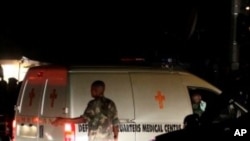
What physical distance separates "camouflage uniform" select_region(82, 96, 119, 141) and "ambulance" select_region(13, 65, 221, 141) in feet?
0.40

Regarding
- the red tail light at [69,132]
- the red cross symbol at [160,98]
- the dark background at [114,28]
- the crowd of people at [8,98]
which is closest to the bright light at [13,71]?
the crowd of people at [8,98]

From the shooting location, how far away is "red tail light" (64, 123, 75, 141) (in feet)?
26.8

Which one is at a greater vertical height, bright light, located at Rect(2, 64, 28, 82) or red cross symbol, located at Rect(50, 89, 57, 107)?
bright light, located at Rect(2, 64, 28, 82)

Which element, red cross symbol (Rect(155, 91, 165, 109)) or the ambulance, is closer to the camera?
the ambulance

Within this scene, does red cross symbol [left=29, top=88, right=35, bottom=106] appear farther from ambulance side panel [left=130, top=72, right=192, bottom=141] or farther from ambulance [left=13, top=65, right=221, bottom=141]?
ambulance side panel [left=130, top=72, right=192, bottom=141]

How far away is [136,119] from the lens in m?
8.59

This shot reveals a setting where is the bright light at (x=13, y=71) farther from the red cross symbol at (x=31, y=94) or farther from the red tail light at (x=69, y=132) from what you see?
the red tail light at (x=69, y=132)

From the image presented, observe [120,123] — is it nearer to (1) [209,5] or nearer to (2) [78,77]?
(2) [78,77]

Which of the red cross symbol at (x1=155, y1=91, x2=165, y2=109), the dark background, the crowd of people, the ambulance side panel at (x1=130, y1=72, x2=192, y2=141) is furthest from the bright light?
the red cross symbol at (x1=155, y1=91, x2=165, y2=109)

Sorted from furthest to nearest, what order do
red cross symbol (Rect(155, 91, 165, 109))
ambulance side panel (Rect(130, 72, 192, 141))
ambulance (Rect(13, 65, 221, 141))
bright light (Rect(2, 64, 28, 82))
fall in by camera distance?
bright light (Rect(2, 64, 28, 82)) → red cross symbol (Rect(155, 91, 165, 109)) → ambulance side panel (Rect(130, 72, 192, 141)) → ambulance (Rect(13, 65, 221, 141))

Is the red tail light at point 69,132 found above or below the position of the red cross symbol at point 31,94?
below

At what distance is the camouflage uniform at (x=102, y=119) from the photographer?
827 cm

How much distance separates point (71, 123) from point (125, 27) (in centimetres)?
3706

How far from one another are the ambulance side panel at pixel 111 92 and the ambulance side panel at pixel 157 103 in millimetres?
97
